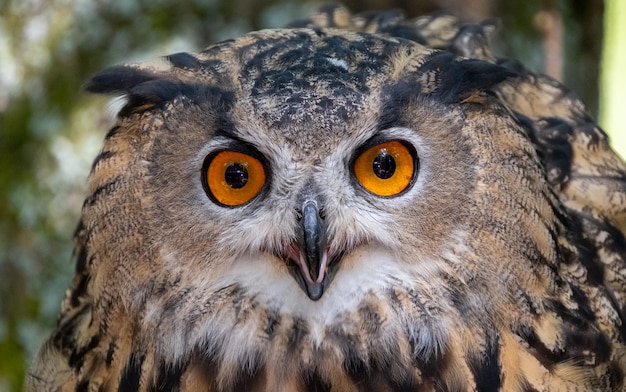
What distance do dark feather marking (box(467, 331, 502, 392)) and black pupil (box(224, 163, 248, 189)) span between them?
421mm

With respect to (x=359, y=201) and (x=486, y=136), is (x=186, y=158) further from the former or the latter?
(x=486, y=136)

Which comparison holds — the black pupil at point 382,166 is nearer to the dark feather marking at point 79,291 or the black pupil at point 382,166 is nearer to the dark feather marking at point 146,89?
the dark feather marking at point 146,89

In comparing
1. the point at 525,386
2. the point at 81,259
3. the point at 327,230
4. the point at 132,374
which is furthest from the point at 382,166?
the point at 81,259

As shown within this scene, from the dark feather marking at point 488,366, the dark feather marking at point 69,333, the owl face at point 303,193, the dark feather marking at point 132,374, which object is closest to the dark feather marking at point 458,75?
the owl face at point 303,193

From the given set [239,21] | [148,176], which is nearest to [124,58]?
[239,21]

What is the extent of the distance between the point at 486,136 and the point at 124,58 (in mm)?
1318

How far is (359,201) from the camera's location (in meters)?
1.14

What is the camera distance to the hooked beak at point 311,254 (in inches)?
43.0

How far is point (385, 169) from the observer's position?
3.69 feet

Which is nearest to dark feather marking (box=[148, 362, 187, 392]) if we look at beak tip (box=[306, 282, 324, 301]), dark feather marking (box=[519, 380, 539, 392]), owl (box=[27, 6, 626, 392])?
owl (box=[27, 6, 626, 392])

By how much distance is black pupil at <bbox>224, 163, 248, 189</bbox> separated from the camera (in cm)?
114

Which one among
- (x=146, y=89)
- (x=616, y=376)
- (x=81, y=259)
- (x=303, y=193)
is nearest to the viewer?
(x=303, y=193)

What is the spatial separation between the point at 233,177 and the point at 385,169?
21 cm

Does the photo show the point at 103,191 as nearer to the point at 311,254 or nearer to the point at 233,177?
the point at 233,177
